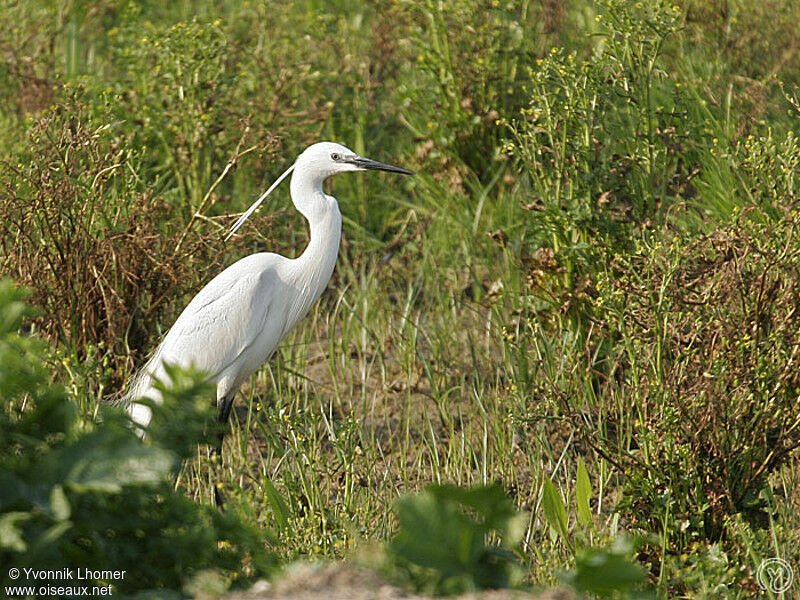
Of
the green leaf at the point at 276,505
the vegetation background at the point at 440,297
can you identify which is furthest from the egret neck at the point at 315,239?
the green leaf at the point at 276,505

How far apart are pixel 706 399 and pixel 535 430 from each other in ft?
3.05

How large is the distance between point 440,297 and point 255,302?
1103mm

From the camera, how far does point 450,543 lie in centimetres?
207

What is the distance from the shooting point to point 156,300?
4383 mm

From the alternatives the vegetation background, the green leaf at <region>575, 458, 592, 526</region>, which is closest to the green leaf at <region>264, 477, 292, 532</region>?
the vegetation background

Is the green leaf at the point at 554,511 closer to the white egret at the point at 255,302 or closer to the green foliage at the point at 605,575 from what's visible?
the green foliage at the point at 605,575

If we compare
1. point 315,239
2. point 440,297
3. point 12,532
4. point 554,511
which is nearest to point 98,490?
point 12,532

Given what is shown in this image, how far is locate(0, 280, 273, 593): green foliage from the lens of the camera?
6.32 ft

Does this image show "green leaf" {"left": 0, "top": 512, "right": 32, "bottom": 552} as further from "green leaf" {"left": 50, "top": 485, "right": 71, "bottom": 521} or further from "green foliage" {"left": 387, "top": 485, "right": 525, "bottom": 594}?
"green foliage" {"left": 387, "top": 485, "right": 525, "bottom": 594}

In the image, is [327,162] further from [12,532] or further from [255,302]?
[12,532]

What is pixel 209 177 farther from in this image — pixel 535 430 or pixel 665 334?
pixel 665 334

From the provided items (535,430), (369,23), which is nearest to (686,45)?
(369,23)

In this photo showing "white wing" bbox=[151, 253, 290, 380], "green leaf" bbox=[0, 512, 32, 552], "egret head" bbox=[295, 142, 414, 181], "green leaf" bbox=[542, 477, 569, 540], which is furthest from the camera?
"egret head" bbox=[295, 142, 414, 181]

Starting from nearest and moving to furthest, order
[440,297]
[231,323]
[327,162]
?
[231,323] → [327,162] → [440,297]
